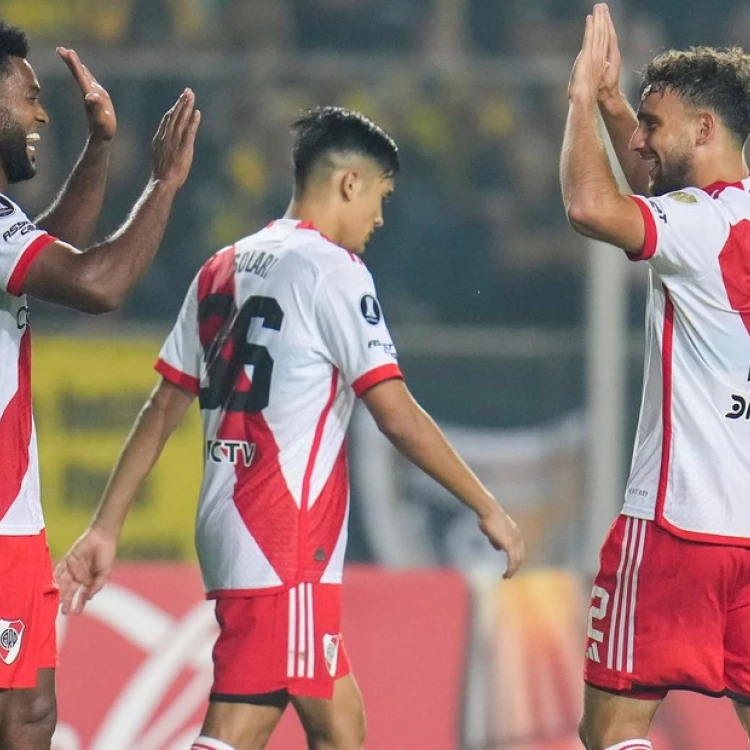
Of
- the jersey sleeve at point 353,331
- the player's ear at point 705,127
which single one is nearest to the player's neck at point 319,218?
the jersey sleeve at point 353,331

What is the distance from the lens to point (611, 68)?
4.16 metres

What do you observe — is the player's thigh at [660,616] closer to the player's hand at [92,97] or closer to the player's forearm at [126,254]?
the player's forearm at [126,254]

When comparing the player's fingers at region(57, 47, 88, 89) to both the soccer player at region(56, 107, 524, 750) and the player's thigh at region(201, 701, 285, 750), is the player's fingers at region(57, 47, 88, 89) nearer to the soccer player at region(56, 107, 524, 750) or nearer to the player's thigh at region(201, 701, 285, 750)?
the soccer player at region(56, 107, 524, 750)

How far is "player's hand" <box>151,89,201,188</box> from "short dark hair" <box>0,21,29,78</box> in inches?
16.5

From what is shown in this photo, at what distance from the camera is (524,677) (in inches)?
244

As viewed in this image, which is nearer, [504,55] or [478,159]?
[478,159]

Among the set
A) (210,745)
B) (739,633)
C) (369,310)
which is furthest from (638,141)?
(210,745)

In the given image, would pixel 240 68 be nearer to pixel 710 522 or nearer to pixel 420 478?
pixel 420 478

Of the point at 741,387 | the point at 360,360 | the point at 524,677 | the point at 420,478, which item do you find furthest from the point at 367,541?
the point at 741,387

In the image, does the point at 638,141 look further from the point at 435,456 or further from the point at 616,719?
the point at 616,719

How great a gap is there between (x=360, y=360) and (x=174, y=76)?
3857mm

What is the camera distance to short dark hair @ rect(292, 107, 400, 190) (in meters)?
4.69

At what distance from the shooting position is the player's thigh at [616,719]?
4012mm

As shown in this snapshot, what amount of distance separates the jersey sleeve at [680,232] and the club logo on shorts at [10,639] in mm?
1762
